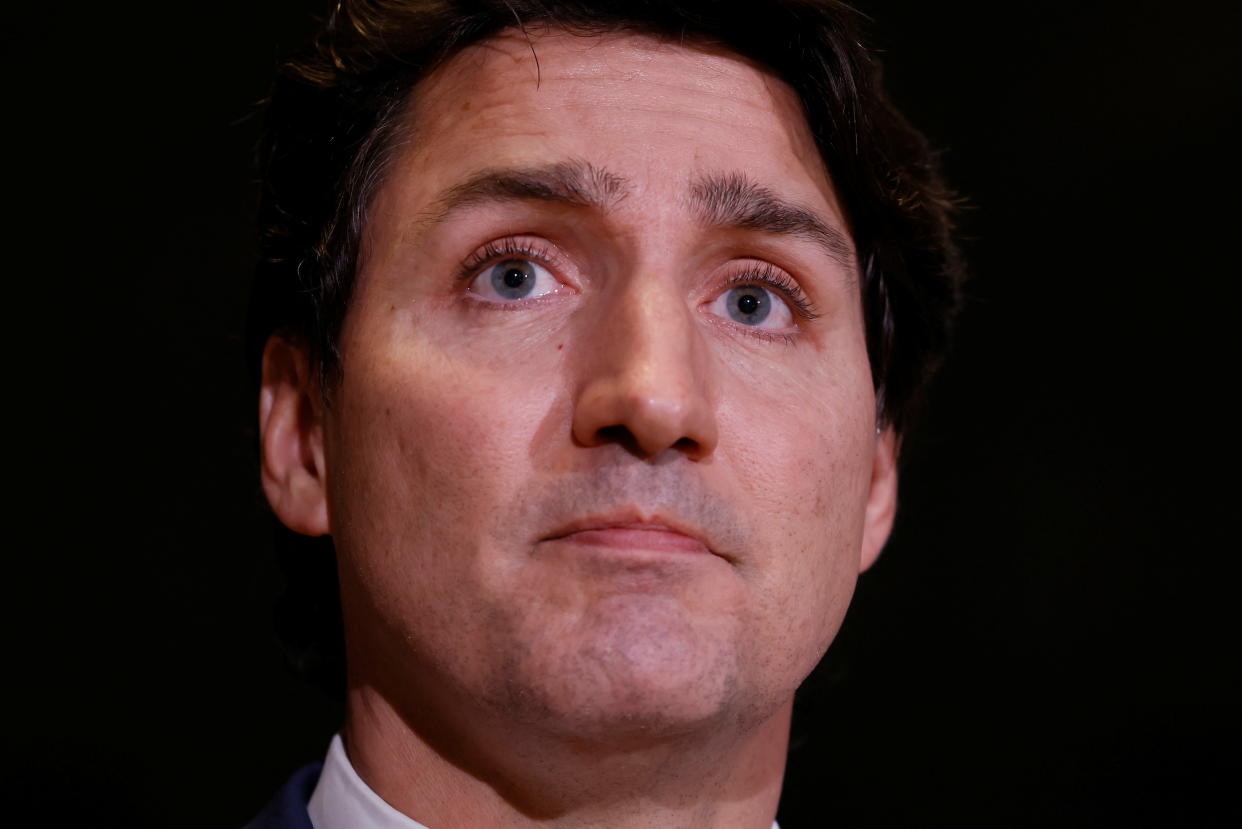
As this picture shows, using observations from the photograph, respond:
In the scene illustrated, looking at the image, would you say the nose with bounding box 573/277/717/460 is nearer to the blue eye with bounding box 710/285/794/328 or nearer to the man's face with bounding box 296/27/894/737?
the man's face with bounding box 296/27/894/737

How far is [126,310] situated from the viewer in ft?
8.50

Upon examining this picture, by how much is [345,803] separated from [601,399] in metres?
0.67

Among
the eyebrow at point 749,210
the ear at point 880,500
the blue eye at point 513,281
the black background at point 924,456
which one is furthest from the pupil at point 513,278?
the black background at point 924,456

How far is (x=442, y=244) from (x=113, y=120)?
119 cm

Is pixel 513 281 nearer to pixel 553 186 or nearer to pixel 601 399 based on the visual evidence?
pixel 553 186

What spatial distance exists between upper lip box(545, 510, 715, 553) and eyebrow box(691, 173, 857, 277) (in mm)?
388

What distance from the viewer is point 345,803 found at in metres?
1.80

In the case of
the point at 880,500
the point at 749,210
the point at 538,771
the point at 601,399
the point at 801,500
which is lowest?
the point at 538,771

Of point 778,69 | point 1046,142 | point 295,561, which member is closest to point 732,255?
point 778,69

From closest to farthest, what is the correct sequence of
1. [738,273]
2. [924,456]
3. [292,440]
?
[738,273] → [292,440] → [924,456]

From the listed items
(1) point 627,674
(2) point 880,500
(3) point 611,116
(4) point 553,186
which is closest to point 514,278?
(4) point 553,186

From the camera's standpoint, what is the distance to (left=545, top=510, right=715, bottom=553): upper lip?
5.05 feet

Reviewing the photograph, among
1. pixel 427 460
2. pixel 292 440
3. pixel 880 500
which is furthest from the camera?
pixel 880 500

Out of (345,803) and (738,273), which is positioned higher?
(738,273)
